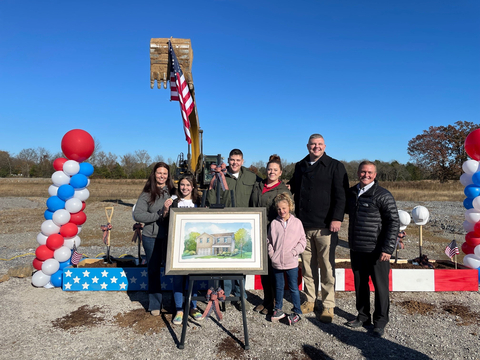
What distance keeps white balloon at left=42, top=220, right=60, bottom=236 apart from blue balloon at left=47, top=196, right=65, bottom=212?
22 cm

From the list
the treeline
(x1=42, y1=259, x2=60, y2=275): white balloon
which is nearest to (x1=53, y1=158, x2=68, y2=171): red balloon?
(x1=42, y1=259, x2=60, y2=275): white balloon

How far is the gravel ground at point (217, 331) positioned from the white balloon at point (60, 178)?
69.0 inches

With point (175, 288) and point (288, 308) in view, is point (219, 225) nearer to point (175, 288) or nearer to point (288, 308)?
point (175, 288)

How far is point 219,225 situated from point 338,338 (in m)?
1.94

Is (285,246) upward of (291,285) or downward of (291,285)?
upward

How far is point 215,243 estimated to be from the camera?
11.2 feet

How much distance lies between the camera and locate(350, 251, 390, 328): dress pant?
144 inches

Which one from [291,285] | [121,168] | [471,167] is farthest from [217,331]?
[121,168]

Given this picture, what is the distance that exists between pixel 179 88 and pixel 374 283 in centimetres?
796

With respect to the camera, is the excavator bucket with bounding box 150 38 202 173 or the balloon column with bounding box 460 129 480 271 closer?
the balloon column with bounding box 460 129 480 271

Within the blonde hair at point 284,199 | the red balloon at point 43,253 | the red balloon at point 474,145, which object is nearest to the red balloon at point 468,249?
the red balloon at point 474,145

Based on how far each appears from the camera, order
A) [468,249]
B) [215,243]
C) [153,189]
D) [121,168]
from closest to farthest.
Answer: [215,243]
[153,189]
[468,249]
[121,168]

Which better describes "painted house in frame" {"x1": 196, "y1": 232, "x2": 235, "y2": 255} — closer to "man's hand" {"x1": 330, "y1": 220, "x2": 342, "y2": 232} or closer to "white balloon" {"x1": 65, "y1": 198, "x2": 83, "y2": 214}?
"man's hand" {"x1": 330, "y1": 220, "x2": 342, "y2": 232}

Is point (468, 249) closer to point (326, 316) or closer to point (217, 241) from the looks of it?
point (326, 316)
